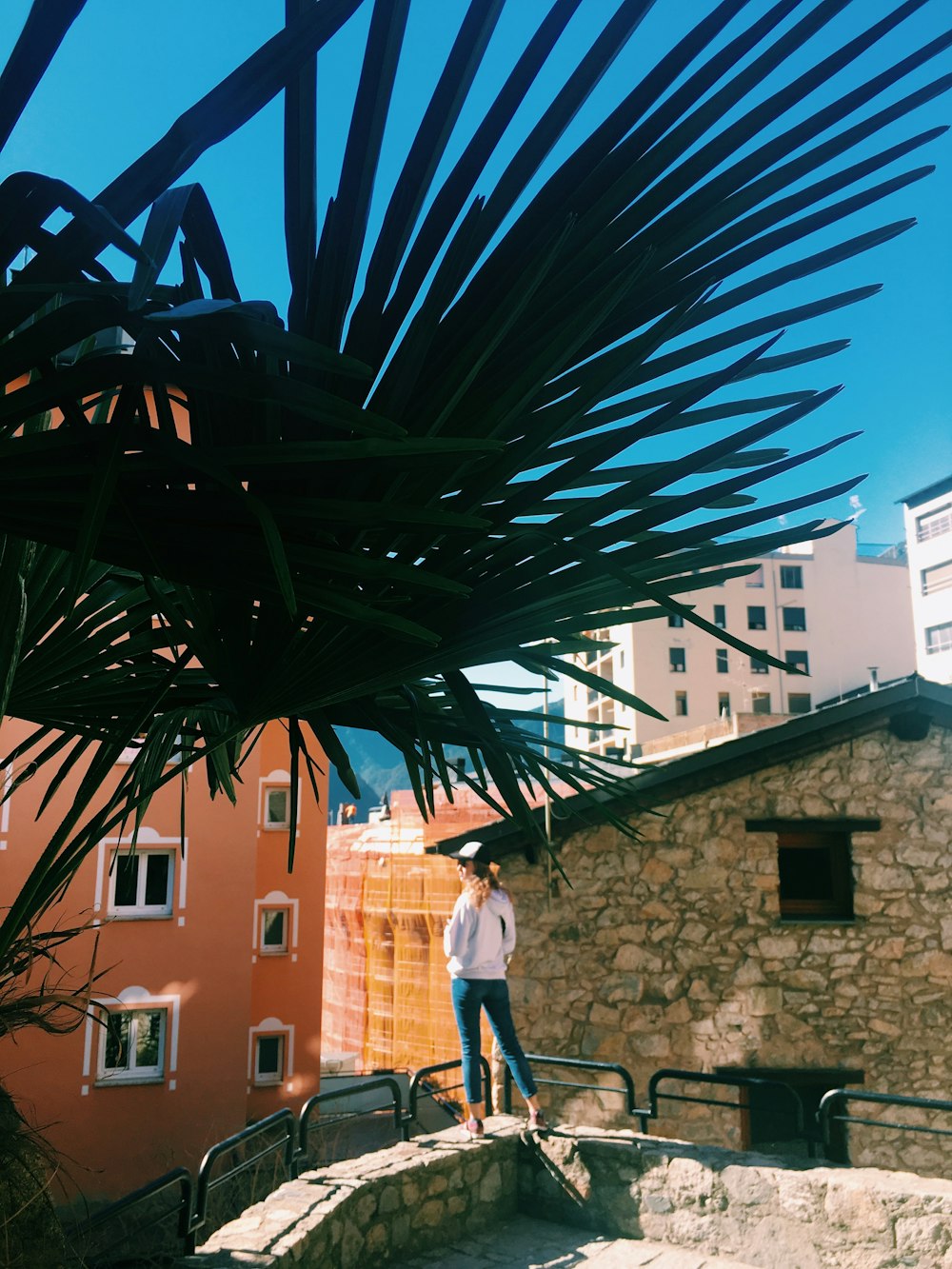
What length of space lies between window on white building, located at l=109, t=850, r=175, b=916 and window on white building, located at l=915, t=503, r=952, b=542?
47634 millimetres

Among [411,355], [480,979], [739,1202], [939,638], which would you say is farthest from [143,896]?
[939,638]

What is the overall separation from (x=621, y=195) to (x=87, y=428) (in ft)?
2.08

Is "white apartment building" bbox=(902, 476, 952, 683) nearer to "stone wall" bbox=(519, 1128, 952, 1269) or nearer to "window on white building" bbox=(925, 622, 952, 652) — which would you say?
"window on white building" bbox=(925, 622, 952, 652)

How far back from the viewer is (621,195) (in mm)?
1112

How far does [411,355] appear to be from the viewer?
114 centimetres

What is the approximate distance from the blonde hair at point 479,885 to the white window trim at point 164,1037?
26.6 ft

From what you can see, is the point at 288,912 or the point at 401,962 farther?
the point at 288,912

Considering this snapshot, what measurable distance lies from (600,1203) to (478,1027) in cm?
109

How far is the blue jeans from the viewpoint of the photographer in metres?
5.62

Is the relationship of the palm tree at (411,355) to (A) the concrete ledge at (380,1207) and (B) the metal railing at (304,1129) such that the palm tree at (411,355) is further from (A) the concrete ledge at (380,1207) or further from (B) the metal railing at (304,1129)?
(A) the concrete ledge at (380,1207)

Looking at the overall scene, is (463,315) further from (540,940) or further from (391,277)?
(540,940)

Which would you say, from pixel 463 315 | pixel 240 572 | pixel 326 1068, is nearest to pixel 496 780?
pixel 240 572

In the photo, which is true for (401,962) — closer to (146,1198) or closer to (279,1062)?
(279,1062)

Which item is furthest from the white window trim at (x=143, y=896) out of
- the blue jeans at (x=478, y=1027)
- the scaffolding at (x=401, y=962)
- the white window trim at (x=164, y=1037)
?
the blue jeans at (x=478, y=1027)
